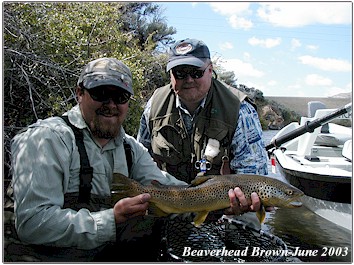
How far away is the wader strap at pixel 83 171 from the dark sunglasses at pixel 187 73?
127cm

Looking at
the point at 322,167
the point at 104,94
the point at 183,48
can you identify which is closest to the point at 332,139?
the point at 322,167

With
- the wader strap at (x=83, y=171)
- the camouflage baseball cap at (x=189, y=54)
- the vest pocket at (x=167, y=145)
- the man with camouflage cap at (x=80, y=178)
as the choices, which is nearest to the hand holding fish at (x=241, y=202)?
the man with camouflage cap at (x=80, y=178)

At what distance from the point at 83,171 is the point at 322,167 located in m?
4.87


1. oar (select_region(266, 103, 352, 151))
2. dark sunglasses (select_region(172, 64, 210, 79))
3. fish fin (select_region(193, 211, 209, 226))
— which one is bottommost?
fish fin (select_region(193, 211, 209, 226))

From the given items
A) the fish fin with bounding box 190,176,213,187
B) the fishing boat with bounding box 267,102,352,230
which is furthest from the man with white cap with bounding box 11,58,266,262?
the fishing boat with bounding box 267,102,352,230

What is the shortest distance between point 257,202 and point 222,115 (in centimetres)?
103

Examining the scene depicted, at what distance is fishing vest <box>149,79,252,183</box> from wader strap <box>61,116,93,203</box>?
4.53 feet

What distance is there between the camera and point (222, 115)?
3617 millimetres

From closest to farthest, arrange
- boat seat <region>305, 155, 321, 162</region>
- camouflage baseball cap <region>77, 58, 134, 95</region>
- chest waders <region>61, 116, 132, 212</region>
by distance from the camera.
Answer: chest waders <region>61, 116, 132, 212</region>, camouflage baseball cap <region>77, 58, 134, 95</region>, boat seat <region>305, 155, 321, 162</region>

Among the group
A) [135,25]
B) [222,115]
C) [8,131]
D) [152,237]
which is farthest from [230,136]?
[135,25]

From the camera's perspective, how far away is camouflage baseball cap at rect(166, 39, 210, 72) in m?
3.44

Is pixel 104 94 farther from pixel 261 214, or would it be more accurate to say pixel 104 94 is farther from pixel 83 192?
pixel 261 214

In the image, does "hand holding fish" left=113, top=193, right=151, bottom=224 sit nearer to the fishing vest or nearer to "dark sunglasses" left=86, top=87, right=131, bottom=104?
"dark sunglasses" left=86, top=87, right=131, bottom=104

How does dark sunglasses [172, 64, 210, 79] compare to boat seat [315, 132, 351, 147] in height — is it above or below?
above
